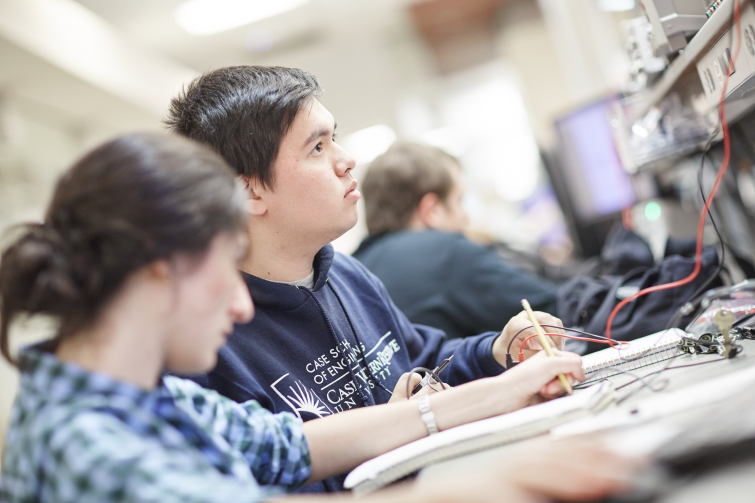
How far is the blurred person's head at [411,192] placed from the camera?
200cm

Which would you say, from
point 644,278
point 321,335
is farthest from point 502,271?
point 321,335

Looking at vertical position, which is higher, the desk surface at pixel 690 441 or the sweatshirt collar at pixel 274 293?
the sweatshirt collar at pixel 274 293

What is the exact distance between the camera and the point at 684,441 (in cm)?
47

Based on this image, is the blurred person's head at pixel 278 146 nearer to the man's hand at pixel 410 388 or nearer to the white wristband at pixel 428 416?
the man's hand at pixel 410 388

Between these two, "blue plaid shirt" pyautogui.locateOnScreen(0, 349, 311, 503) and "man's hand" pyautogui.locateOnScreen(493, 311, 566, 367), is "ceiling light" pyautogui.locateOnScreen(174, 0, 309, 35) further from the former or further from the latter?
"blue plaid shirt" pyautogui.locateOnScreen(0, 349, 311, 503)

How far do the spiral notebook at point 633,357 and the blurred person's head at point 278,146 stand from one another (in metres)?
0.51

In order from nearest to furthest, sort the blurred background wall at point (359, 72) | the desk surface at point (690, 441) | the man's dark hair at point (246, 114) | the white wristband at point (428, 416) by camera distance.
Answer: the desk surface at point (690, 441)
the white wristband at point (428, 416)
the man's dark hair at point (246, 114)
the blurred background wall at point (359, 72)

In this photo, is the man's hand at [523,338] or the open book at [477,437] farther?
the man's hand at [523,338]

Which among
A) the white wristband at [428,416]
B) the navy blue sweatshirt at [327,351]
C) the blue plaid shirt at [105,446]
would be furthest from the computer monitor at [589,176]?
the blue plaid shirt at [105,446]

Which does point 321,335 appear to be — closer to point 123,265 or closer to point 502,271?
point 123,265

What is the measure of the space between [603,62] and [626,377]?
2.57m

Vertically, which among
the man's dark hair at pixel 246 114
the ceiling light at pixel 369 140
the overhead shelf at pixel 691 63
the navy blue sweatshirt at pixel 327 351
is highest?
the ceiling light at pixel 369 140

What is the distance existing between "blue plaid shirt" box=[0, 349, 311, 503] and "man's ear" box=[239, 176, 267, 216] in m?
0.49

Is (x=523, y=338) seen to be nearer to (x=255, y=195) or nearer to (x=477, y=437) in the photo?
(x=477, y=437)
